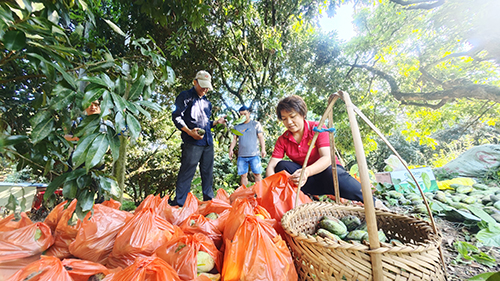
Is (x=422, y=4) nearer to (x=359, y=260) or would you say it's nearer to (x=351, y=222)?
(x=351, y=222)

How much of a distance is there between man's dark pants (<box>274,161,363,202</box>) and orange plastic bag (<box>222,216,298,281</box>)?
1.22 metres

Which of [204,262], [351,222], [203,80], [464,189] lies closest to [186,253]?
[204,262]

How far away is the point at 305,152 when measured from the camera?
2.18 meters

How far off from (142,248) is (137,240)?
0.05 m

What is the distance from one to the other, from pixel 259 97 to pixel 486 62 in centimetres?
888

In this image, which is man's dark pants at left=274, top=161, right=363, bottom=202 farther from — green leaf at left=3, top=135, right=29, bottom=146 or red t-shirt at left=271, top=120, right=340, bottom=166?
green leaf at left=3, top=135, right=29, bottom=146

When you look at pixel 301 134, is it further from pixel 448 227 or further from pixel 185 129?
pixel 448 227

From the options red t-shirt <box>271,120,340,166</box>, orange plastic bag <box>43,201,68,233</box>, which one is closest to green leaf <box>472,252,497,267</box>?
red t-shirt <box>271,120,340,166</box>

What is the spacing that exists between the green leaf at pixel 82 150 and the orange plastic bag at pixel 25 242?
831 millimetres

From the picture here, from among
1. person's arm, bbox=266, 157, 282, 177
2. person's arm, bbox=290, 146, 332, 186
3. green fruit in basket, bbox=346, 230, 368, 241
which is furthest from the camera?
person's arm, bbox=266, 157, 282, 177

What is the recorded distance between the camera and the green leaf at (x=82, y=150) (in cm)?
70

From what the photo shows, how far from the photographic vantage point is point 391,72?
32.0 ft

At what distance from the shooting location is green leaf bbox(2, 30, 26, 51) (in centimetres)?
61

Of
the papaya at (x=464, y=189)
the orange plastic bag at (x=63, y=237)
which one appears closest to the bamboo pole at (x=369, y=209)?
the orange plastic bag at (x=63, y=237)
